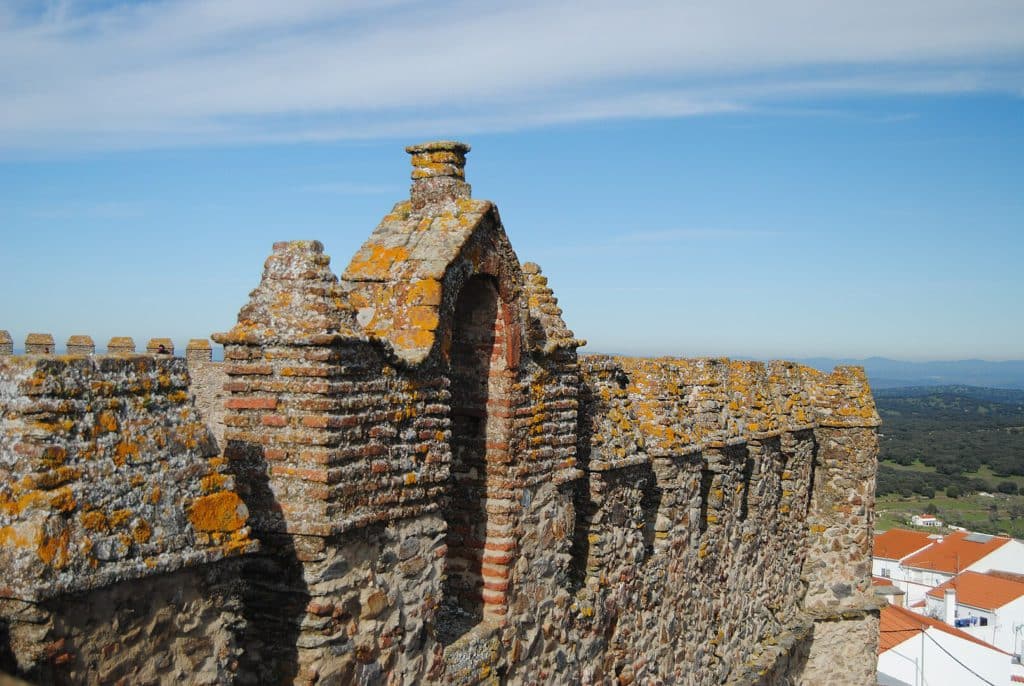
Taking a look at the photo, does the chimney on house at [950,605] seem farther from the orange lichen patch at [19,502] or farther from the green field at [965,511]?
the orange lichen patch at [19,502]

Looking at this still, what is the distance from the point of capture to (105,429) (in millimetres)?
3676

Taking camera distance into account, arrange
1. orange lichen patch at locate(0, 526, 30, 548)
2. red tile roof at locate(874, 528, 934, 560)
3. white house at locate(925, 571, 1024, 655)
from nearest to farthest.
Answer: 1. orange lichen patch at locate(0, 526, 30, 548)
2. white house at locate(925, 571, 1024, 655)
3. red tile roof at locate(874, 528, 934, 560)

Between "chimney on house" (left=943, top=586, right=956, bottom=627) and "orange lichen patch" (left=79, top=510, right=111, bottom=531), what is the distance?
44328 millimetres

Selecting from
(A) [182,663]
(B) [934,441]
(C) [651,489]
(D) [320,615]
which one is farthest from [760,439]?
(B) [934,441]

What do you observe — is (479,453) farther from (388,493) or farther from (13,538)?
(13,538)

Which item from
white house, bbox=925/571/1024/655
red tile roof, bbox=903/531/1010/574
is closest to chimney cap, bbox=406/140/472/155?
white house, bbox=925/571/1024/655

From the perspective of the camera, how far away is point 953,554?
4762 cm

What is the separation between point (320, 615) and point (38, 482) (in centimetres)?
182

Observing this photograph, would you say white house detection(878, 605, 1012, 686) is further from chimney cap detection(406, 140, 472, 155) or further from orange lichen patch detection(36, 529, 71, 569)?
orange lichen patch detection(36, 529, 71, 569)

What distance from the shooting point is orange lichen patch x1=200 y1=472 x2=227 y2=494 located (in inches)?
159

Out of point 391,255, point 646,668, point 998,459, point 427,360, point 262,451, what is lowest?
point 998,459

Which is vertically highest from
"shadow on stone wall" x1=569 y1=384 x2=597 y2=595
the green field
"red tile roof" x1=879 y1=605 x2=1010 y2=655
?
"shadow on stone wall" x1=569 y1=384 x2=597 y2=595

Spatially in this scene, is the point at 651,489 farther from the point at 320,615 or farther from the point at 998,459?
the point at 998,459

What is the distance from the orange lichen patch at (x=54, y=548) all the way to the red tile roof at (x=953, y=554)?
47.4 meters
